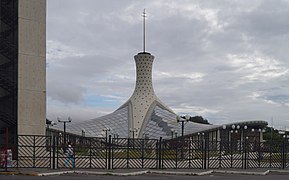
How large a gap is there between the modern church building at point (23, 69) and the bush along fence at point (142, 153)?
174 cm

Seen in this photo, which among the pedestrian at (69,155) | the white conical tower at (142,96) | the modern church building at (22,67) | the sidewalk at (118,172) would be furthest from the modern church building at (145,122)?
the pedestrian at (69,155)

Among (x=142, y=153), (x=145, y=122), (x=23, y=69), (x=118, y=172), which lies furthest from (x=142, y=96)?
(x=118, y=172)

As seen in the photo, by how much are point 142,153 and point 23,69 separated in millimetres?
8479

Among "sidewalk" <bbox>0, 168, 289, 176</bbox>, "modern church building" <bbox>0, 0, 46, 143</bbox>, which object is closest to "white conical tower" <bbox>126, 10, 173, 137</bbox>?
"modern church building" <bbox>0, 0, 46, 143</bbox>

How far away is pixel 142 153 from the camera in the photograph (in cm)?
2084

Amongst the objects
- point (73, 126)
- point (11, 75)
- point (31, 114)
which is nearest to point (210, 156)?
point (31, 114)

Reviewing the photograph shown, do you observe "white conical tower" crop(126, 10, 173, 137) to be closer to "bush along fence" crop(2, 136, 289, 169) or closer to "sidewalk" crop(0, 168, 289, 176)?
"bush along fence" crop(2, 136, 289, 169)

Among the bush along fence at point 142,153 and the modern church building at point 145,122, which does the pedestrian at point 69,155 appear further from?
the modern church building at point 145,122

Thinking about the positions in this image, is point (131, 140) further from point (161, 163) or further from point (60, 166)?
point (60, 166)

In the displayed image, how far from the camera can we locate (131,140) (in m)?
21.4

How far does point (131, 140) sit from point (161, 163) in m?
1.93

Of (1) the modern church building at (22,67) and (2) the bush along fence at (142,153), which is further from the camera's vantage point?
(1) the modern church building at (22,67)

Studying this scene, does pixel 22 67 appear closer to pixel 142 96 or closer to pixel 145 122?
pixel 145 122

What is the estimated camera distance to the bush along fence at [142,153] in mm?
20406
